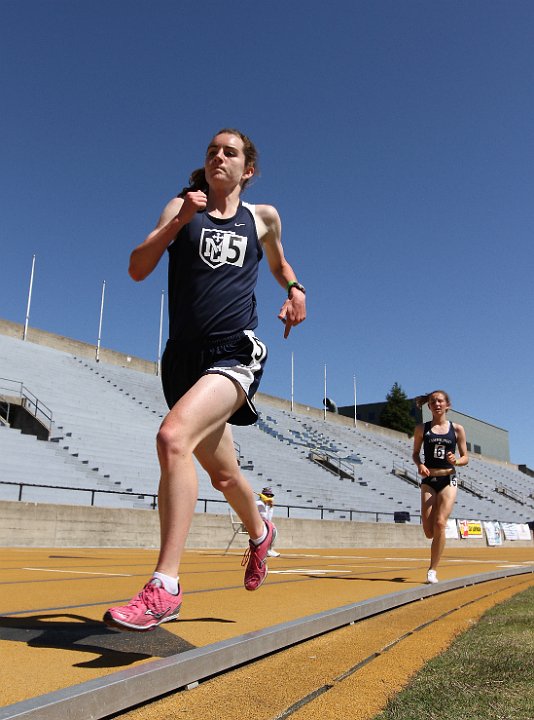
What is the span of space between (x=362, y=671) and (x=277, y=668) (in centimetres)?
29

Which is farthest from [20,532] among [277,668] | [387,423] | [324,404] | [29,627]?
[387,423]

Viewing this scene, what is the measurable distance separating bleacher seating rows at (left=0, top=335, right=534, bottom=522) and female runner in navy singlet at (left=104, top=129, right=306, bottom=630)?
12740 mm

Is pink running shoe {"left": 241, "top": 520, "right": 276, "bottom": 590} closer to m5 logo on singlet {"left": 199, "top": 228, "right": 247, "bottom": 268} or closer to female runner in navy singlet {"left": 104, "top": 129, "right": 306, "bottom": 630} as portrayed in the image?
female runner in navy singlet {"left": 104, "top": 129, "right": 306, "bottom": 630}

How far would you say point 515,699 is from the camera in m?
1.87

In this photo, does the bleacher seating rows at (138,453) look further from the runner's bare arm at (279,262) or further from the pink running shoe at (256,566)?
the runner's bare arm at (279,262)

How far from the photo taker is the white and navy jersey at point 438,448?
682 centimetres

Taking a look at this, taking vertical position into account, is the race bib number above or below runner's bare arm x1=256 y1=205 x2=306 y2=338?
below

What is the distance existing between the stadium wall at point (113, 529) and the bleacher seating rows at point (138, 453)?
0.94m

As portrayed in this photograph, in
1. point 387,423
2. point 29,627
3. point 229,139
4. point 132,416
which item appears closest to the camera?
point 29,627

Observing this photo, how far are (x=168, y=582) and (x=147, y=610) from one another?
0.15 meters

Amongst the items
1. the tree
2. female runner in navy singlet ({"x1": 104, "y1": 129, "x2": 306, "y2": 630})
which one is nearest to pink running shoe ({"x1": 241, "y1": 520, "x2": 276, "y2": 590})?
female runner in navy singlet ({"x1": 104, "y1": 129, "x2": 306, "y2": 630})

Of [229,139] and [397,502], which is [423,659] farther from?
[397,502]

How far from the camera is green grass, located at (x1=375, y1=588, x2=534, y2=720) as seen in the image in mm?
1750

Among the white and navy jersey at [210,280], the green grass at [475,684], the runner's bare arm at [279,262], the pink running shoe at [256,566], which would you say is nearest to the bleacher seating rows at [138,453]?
the pink running shoe at [256,566]
